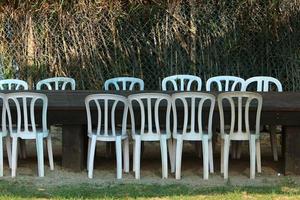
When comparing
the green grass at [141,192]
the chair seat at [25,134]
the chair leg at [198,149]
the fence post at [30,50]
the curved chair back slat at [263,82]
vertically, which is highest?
the fence post at [30,50]

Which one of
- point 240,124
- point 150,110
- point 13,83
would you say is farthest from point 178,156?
point 13,83

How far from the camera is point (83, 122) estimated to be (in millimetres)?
6582

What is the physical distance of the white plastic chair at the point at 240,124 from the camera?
6.23 m

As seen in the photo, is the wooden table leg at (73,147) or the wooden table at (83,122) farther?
the wooden table leg at (73,147)

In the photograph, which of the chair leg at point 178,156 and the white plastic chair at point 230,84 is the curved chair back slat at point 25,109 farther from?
the white plastic chair at point 230,84

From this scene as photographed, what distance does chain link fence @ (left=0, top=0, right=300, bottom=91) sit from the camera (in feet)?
31.4

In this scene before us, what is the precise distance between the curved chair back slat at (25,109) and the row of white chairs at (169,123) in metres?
0.48

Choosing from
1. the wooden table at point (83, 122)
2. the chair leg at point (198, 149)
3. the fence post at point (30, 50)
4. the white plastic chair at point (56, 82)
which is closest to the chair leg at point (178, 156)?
the wooden table at point (83, 122)

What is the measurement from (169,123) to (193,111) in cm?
33

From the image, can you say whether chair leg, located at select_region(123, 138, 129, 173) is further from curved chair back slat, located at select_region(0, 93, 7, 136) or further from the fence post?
the fence post

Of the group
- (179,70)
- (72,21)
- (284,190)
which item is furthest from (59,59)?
(284,190)

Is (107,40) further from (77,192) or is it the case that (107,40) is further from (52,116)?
(77,192)

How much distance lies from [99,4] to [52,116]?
3.54 metres

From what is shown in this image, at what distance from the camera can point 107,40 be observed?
381 inches
